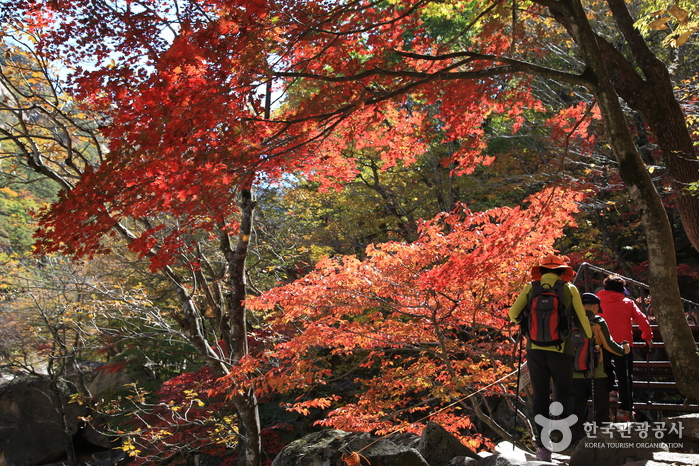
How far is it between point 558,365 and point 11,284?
60.1ft

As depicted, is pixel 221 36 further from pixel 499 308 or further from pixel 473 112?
pixel 499 308

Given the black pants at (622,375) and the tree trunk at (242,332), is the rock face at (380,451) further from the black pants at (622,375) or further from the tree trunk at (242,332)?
the tree trunk at (242,332)

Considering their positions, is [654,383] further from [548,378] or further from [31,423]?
[31,423]

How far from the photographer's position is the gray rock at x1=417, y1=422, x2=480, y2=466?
429 cm

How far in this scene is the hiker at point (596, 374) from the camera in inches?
171

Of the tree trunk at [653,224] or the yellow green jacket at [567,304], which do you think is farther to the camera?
the tree trunk at [653,224]

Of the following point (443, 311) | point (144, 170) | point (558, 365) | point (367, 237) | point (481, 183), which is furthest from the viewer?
point (367, 237)

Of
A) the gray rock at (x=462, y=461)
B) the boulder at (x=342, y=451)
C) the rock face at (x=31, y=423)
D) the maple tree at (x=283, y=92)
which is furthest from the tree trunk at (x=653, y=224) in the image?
the rock face at (x=31, y=423)

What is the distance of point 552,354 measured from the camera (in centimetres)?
378

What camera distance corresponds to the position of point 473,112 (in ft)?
20.9

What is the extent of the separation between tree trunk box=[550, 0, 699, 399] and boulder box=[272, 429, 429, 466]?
2.31 meters

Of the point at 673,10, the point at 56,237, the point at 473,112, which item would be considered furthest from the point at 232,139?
the point at 673,10

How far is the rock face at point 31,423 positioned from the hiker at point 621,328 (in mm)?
17404

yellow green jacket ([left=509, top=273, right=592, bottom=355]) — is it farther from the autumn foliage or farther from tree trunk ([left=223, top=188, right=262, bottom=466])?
tree trunk ([left=223, top=188, right=262, bottom=466])
